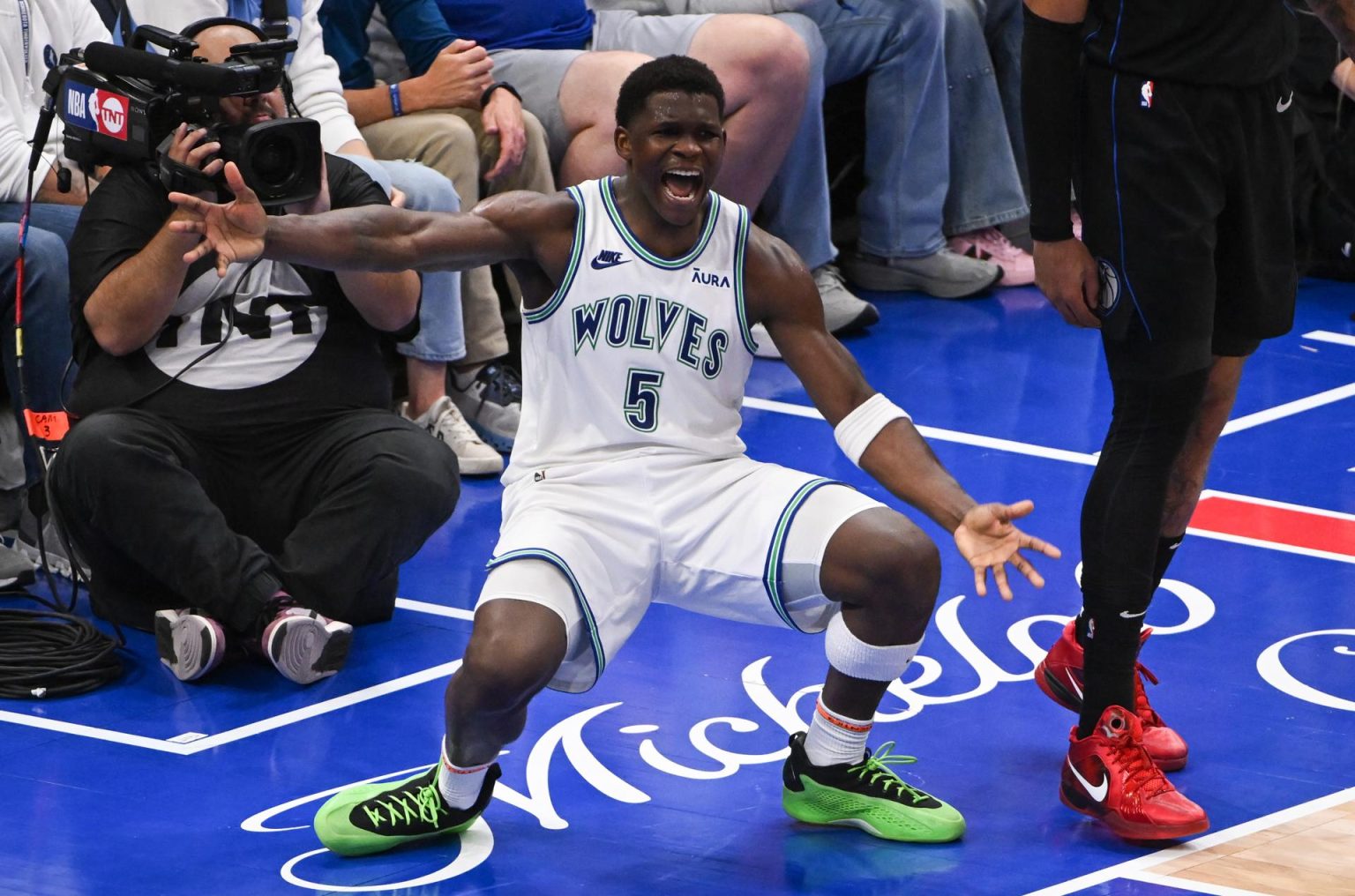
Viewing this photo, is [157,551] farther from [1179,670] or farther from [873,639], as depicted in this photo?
[1179,670]

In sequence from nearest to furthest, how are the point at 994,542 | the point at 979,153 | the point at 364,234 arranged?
the point at 994,542
the point at 364,234
the point at 979,153

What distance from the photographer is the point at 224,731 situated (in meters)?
3.93

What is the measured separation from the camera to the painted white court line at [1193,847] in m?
3.31

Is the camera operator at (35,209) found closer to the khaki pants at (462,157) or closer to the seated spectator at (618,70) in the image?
the khaki pants at (462,157)

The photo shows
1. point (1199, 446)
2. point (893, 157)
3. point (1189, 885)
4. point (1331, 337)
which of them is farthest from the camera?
point (893, 157)

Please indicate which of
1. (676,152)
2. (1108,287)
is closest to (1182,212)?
(1108,287)

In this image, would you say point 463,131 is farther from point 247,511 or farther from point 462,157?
point 247,511

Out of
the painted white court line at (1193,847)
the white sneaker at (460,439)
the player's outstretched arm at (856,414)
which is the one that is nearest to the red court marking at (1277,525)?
the painted white court line at (1193,847)

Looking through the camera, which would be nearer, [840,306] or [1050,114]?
[1050,114]

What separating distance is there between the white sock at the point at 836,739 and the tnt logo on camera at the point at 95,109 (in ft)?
6.17

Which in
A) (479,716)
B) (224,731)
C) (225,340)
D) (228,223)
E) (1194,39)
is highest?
(1194,39)

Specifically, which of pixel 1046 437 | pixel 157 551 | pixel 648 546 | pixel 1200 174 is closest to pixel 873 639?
pixel 648 546

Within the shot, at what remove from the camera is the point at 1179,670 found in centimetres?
423

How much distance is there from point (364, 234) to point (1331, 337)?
14.6ft
